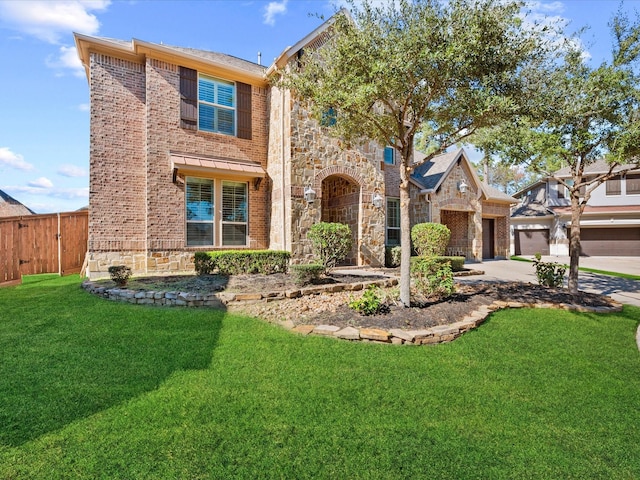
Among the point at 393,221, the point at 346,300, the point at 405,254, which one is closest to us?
the point at 405,254

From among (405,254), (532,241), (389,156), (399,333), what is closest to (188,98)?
(405,254)

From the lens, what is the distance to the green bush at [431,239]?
12383 millimetres

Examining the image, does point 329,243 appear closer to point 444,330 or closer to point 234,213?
point 234,213

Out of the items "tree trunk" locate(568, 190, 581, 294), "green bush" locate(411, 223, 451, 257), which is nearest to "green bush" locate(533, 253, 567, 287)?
"tree trunk" locate(568, 190, 581, 294)

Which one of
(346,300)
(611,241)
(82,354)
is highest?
(611,241)

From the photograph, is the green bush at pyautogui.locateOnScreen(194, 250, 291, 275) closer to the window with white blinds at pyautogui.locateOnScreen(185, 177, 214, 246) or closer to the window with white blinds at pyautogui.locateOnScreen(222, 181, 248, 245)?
the window with white blinds at pyautogui.locateOnScreen(185, 177, 214, 246)

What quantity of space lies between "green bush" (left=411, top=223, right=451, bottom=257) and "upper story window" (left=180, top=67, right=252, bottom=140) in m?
7.44

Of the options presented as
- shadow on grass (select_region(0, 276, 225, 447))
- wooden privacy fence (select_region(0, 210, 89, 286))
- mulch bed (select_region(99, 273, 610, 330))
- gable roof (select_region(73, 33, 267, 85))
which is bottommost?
shadow on grass (select_region(0, 276, 225, 447))

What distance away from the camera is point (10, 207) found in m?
15.2

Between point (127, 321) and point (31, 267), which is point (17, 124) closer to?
point (31, 267)

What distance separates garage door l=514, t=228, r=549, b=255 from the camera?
2364cm

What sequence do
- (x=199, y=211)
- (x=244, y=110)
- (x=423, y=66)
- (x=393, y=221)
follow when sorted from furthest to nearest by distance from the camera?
(x=393, y=221)
(x=244, y=110)
(x=199, y=211)
(x=423, y=66)

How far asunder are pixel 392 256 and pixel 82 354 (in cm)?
1040

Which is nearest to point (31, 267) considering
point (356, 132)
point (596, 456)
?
point (356, 132)
